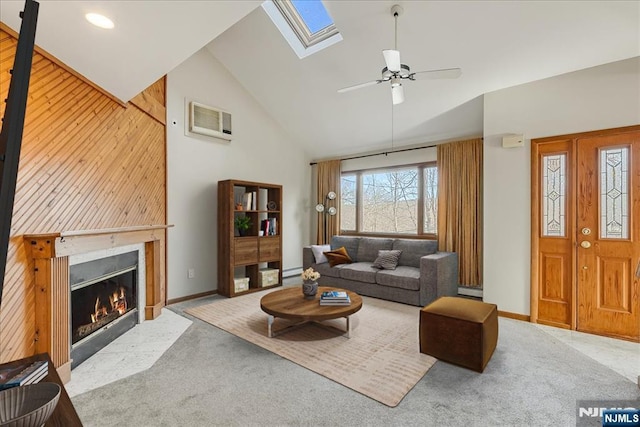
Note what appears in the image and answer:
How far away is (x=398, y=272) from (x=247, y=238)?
233 centimetres

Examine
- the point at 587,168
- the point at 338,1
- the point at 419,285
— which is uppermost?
the point at 338,1

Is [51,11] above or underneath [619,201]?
above

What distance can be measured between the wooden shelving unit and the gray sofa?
28.0 inches

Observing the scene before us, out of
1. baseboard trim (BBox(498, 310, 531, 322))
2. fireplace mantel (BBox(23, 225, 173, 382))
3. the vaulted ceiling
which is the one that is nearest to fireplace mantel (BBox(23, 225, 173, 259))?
fireplace mantel (BBox(23, 225, 173, 382))

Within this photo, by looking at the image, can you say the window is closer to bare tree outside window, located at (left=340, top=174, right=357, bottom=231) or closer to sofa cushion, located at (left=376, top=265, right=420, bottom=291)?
bare tree outside window, located at (left=340, top=174, right=357, bottom=231)

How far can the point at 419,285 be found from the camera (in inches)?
160

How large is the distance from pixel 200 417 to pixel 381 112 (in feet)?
14.1

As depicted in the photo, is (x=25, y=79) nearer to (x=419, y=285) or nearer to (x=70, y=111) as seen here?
(x=70, y=111)

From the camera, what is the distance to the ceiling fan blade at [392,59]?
2.48 m

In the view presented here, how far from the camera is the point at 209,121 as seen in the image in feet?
15.5

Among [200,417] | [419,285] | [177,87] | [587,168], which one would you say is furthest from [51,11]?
[587,168]

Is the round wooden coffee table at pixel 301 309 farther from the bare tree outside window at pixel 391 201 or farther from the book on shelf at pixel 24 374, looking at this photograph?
the bare tree outside window at pixel 391 201

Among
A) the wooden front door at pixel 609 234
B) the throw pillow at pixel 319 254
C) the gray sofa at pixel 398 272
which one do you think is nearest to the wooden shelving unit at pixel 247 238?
the throw pillow at pixel 319 254

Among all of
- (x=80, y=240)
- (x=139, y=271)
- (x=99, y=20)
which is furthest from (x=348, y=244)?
(x=99, y=20)
